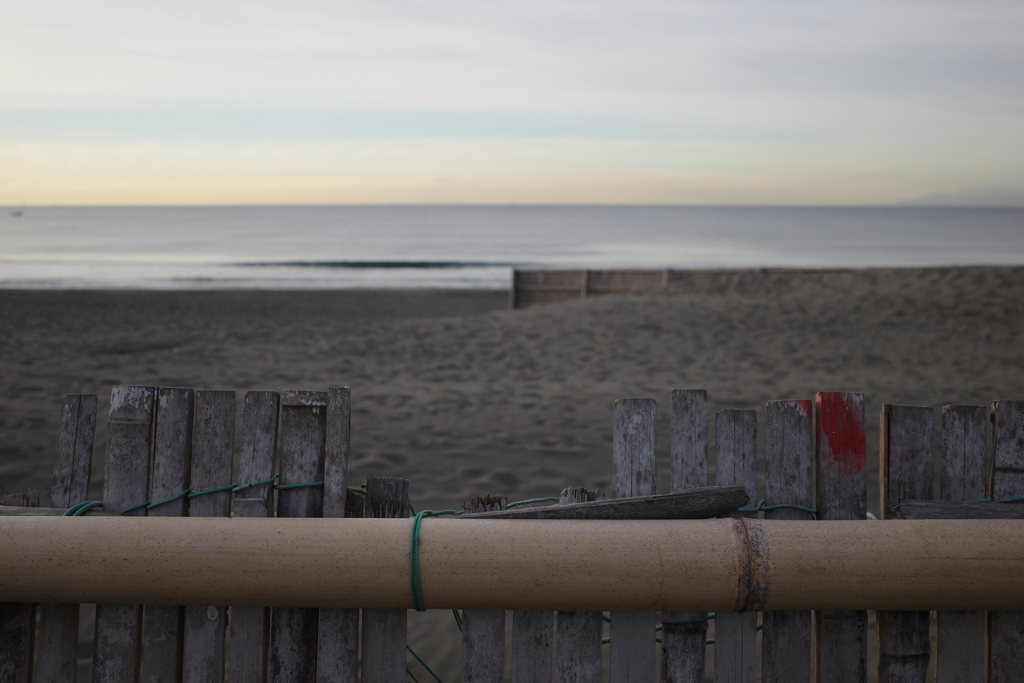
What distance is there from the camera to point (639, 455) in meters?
2.00

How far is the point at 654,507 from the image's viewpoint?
1898 mm

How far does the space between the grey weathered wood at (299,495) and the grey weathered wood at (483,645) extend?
432 mm

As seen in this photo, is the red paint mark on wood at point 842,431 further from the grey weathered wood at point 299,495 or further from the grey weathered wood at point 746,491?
the grey weathered wood at point 299,495

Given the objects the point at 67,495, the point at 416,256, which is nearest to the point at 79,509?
the point at 67,495

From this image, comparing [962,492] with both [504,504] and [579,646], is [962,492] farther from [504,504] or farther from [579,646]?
[504,504]

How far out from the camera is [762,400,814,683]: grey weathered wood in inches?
76.4

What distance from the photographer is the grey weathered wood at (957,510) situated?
6.31 feet

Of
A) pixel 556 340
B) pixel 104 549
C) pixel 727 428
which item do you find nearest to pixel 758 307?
pixel 556 340

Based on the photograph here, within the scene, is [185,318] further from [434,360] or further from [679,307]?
[679,307]

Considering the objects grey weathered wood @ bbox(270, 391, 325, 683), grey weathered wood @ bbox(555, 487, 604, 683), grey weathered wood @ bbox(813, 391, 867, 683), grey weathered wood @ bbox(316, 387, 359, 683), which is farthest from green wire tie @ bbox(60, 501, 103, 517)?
grey weathered wood @ bbox(813, 391, 867, 683)

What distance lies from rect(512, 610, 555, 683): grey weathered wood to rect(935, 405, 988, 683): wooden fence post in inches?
41.0

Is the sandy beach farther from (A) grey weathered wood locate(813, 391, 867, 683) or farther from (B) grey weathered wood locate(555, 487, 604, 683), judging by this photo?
(A) grey weathered wood locate(813, 391, 867, 683)

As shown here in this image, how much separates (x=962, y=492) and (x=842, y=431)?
0.39 meters

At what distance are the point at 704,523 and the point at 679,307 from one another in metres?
10.4
